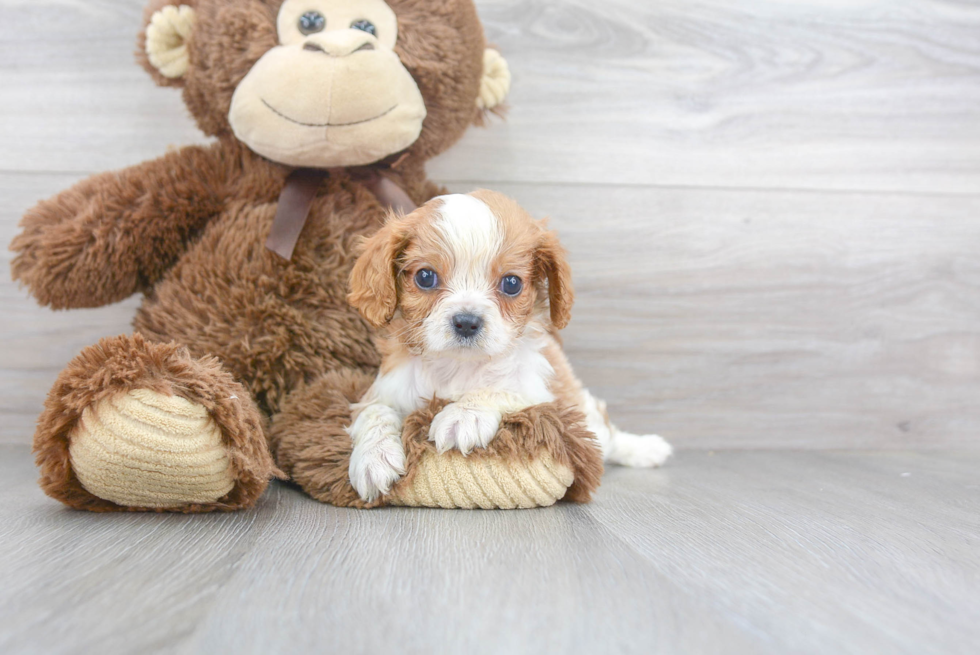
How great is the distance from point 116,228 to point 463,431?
2.30 ft

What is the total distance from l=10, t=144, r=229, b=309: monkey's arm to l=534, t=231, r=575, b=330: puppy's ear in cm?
62

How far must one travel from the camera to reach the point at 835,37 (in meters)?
1.62

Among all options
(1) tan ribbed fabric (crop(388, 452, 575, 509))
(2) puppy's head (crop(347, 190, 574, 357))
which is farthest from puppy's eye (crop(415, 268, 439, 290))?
(1) tan ribbed fabric (crop(388, 452, 575, 509))

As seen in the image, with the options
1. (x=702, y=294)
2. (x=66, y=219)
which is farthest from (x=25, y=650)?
(x=702, y=294)

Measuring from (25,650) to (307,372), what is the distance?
2.21ft

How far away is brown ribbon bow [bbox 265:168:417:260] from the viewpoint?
3.92 ft

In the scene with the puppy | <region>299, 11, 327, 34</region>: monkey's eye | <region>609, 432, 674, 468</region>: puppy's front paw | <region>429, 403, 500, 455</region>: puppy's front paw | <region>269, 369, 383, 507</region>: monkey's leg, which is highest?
<region>299, 11, 327, 34</region>: monkey's eye

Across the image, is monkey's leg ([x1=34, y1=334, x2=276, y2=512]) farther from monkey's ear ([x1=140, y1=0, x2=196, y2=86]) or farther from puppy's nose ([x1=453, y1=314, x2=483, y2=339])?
monkey's ear ([x1=140, y1=0, x2=196, y2=86])

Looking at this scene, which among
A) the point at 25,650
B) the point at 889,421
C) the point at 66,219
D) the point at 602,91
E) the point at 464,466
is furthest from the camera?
the point at 889,421

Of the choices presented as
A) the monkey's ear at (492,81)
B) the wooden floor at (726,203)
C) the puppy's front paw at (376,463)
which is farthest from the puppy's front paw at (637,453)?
the monkey's ear at (492,81)

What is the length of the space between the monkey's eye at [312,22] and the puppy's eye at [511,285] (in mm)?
556

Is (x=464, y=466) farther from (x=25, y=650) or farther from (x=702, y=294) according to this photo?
(x=702, y=294)

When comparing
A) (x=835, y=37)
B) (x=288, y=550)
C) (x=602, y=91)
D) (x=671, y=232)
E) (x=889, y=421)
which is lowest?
(x=889, y=421)

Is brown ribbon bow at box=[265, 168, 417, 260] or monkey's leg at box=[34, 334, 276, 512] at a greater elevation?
brown ribbon bow at box=[265, 168, 417, 260]
